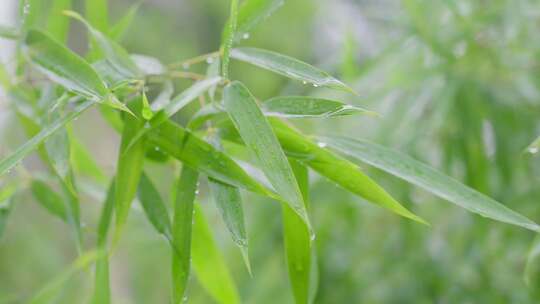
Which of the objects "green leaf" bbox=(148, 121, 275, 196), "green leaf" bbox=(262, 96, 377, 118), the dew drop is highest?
"green leaf" bbox=(262, 96, 377, 118)

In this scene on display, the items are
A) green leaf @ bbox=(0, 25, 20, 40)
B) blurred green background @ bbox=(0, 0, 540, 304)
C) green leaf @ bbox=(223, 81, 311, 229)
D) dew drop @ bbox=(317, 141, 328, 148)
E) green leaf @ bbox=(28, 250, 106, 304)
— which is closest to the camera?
green leaf @ bbox=(223, 81, 311, 229)

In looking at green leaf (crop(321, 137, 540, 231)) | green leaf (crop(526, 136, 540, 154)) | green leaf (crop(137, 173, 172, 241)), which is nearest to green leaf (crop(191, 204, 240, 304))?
green leaf (crop(137, 173, 172, 241))

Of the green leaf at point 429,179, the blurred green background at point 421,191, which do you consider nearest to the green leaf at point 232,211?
the green leaf at point 429,179

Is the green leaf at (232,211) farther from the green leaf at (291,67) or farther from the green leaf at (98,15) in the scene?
the green leaf at (98,15)

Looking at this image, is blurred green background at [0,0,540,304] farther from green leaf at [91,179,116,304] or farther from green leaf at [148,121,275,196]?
green leaf at [148,121,275,196]

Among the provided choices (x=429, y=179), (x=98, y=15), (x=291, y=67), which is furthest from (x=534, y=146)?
(x=98, y=15)

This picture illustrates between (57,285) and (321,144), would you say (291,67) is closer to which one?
(321,144)
